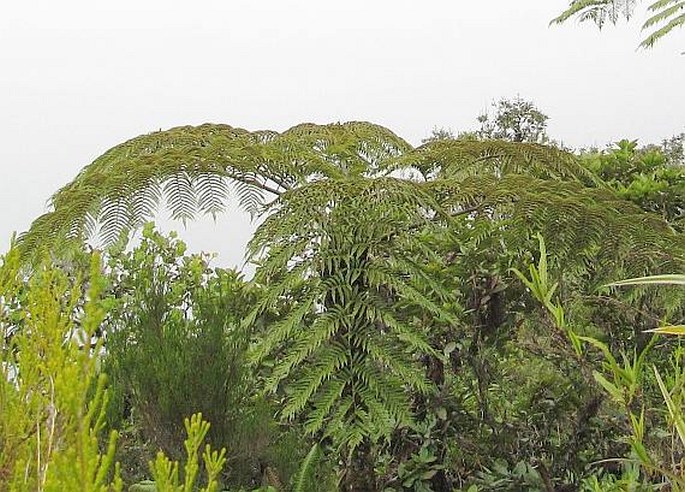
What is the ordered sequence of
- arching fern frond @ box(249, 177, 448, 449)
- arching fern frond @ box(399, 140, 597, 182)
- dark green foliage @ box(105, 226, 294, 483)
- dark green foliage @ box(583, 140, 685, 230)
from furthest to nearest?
dark green foliage @ box(583, 140, 685, 230)
arching fern frond @ box(399, 140, 597, 182)
dark green foliage @ box(105, 226, 294, 483)
arching fern frond @ box(249, 177, 448, 449)

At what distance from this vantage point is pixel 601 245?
2.22 m

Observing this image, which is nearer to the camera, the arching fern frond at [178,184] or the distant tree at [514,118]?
the arching fern frond at [178,184]

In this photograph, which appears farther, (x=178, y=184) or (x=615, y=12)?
(x=615, y=12)

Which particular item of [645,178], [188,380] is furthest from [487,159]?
[188,380]

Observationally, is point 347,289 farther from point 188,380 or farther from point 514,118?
point 514,118

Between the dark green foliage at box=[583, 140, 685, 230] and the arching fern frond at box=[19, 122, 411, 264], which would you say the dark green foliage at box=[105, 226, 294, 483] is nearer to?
the arching fern frond at box=[19, 122, 411, 264]

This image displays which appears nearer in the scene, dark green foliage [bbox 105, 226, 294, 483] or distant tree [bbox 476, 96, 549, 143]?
dark green foliage [bbox 105, 226, 294, 483]

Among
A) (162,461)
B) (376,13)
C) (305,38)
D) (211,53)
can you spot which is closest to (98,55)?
(211,53)

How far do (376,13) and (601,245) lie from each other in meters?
10.0

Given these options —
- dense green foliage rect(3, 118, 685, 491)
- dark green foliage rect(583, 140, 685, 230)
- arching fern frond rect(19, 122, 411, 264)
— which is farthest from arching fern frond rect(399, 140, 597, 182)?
dark green foliage rect(583, 140, 685, 230)

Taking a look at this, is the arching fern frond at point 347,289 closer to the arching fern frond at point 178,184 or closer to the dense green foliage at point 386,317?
the dense green foliage at point 386,317

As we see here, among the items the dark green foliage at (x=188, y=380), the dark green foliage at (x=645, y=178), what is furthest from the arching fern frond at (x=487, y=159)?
the dark green foliage at (x=188, y=380)

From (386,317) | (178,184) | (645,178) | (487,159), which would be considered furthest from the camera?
(645,178)

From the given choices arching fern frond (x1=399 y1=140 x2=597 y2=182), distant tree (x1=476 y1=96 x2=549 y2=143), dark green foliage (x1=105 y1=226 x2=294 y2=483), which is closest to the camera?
dark green foliage (x1=105 y1=226 x2=294 y2=483)
